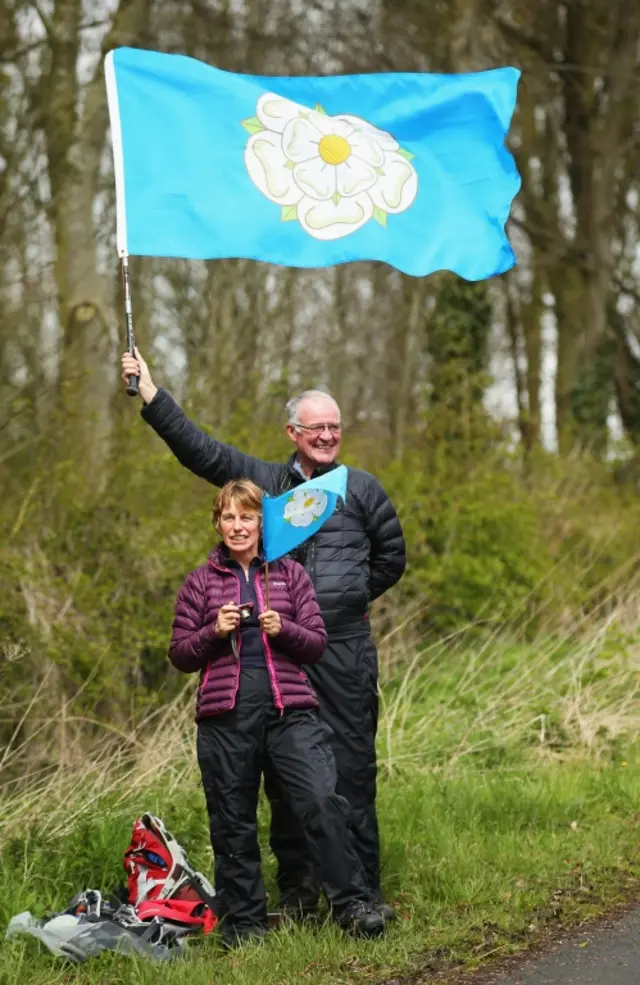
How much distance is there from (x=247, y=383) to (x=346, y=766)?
677 cm

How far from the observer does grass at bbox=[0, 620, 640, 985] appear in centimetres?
539

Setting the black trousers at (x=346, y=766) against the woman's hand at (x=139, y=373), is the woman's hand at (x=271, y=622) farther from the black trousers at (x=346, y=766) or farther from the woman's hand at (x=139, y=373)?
the woman's hand at (x=139, y=373)

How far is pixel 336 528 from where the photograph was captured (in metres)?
6.12

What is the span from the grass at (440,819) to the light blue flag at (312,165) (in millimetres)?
2565

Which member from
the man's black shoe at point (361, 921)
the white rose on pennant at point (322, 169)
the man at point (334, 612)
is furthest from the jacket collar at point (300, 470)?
the man's black shoe at point (361, 921)

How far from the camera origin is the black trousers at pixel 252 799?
555 centimetres

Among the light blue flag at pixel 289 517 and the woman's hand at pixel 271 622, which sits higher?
the light blue flag at pixel 289 517

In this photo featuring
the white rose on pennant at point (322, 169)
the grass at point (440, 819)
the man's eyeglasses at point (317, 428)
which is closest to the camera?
the grass at point (440, 819)

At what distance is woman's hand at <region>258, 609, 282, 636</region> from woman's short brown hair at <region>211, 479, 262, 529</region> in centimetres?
41

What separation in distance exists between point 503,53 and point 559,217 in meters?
5.38

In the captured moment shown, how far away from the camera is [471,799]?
295 inches

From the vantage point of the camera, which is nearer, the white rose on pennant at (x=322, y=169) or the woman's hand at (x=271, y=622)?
the woman's hand at (x=271, y=622)

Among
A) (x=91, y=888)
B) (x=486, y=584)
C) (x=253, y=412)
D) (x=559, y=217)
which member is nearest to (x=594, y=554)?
(x=486, y=584)

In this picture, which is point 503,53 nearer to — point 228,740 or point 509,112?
point 509,112
